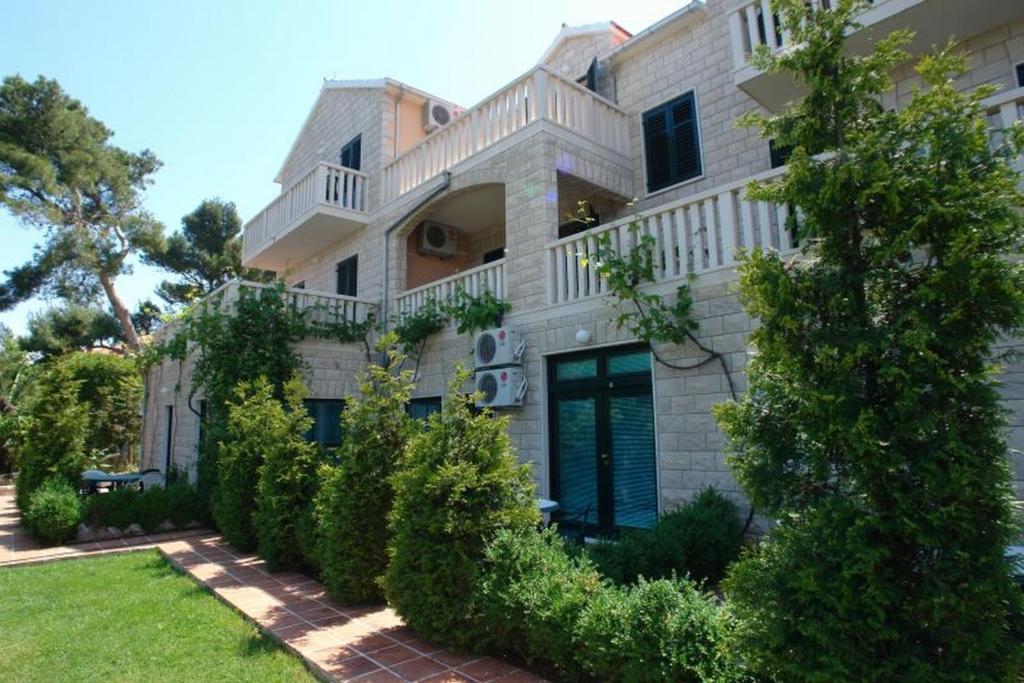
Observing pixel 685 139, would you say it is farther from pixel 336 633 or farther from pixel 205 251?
pixel 205 251

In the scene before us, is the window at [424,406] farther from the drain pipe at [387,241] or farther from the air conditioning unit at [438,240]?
the air conditioning unit at [438,240]

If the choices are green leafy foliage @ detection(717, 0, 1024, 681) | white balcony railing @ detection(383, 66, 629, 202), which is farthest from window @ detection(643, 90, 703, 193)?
green leafy foliage @ detection(717, 0, 1024, 681)

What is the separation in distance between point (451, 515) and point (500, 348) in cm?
442

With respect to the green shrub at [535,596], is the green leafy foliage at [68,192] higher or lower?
higher

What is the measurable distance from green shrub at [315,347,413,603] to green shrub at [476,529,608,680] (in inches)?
62.6

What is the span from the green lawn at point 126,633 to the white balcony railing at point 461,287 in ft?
18.7

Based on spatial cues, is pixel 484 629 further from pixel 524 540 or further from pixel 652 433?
pixel 652 433

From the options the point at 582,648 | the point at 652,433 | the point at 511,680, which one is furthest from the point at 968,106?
the point at 652,433

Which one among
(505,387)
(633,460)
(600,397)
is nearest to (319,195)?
(505,387)

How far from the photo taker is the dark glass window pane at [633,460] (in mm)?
7191

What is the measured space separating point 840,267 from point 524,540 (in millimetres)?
2849

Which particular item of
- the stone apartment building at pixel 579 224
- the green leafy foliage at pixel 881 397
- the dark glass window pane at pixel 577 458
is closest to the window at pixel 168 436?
the stone apartment building at pixel 579 224

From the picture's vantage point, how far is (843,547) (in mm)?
2564

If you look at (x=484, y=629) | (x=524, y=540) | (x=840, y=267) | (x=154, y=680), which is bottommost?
(x=154, y=680)
